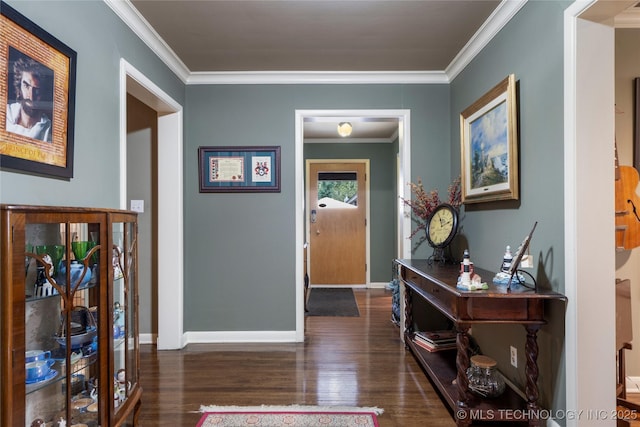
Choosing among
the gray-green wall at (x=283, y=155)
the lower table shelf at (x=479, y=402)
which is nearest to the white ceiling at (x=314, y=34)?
the gray-green wall at (x=283, y=155)

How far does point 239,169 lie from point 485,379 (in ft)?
8.43

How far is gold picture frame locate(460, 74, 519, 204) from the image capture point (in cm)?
204

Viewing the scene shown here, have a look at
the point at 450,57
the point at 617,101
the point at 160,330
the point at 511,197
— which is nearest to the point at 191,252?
the point at 160,330

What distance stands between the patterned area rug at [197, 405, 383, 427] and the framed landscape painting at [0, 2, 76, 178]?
1585 mm

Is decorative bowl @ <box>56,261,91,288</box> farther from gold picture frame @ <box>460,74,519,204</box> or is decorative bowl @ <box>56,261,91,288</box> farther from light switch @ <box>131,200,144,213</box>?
gold picture frame @ <box>460,74,519,204</box>

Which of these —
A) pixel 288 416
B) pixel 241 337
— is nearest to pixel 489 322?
pixel 288 416

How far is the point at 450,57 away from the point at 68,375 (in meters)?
3.30

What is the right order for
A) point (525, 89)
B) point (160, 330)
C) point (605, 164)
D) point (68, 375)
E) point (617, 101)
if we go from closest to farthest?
point (68, 375), point (605, 164), point (525, 89), point (617, 101), point (160, 330)

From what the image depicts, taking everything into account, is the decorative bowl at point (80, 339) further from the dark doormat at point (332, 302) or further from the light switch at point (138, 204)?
the dark doormat at point (332, 302)

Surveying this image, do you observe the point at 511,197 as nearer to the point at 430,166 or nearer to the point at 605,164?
the point at 605,164

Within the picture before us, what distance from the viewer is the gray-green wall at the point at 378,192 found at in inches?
225

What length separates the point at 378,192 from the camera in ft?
18.9

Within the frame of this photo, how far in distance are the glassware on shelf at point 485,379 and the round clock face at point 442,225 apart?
0.91m

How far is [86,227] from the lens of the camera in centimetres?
141
